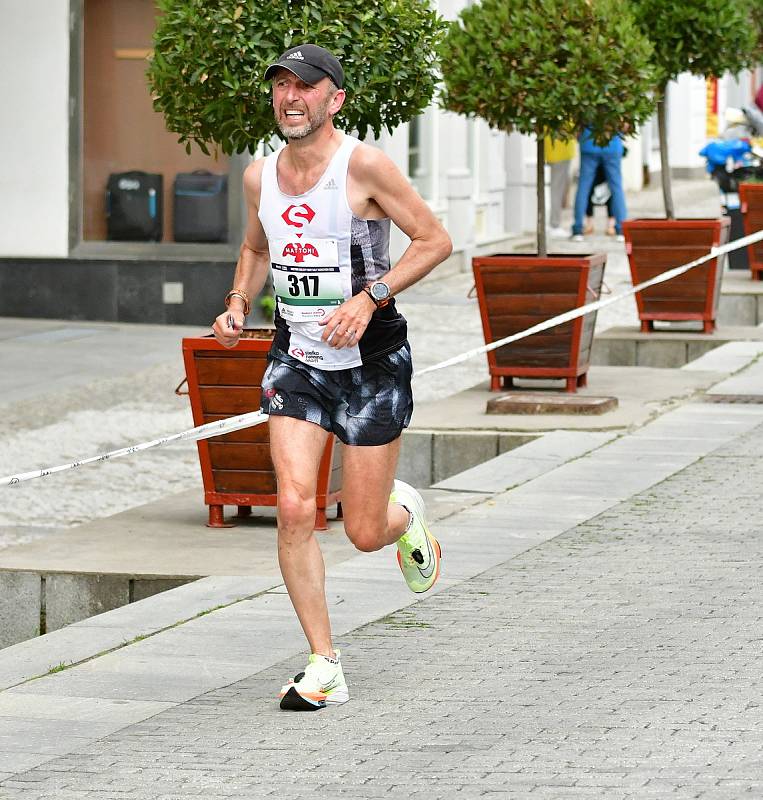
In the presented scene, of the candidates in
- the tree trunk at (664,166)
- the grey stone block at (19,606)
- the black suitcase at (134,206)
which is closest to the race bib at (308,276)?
the grey stone block at (19,606)

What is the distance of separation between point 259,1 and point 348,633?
10.3 ft

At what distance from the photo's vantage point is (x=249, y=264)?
5820 millimetres

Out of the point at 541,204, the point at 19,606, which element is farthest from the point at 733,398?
the point at 19,606

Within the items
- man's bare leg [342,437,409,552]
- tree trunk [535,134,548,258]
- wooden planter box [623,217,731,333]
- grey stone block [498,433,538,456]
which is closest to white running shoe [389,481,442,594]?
man's bare leg [342,437,409,552]

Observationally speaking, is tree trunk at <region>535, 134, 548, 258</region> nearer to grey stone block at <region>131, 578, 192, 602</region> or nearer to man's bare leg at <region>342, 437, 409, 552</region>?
grey stone block at <region>131, 578, 192, 602</region>

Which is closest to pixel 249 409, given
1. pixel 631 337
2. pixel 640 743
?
pixel 640 743

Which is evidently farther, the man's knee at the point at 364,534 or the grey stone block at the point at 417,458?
the grey stone block at the point at 417,458

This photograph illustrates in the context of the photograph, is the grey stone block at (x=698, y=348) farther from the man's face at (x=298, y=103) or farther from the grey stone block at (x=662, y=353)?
the man's face at (x=298, y=103)

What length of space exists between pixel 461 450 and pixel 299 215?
16.1 ft

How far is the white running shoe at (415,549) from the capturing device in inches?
234

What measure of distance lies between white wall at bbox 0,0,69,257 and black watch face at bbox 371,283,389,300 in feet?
38.1

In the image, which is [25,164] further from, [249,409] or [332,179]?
[332,179]

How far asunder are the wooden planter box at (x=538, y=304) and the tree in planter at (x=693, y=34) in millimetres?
3579

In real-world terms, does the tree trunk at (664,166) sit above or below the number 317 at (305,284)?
above
